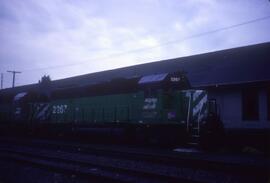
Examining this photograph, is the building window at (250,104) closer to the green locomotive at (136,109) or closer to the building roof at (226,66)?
the building roof at (226,66)

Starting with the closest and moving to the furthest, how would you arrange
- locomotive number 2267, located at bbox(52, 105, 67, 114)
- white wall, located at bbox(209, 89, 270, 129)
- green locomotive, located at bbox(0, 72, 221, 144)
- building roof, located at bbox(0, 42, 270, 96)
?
green locomotive, located at bbox(0, 72, 221, 144) → white wall, located at bbox(209, 89, 270, 129) → building roof, located at bbox(0, 42, 270, 96) → locomotive number 2267, located at bbox(52, 105, 67, 114)

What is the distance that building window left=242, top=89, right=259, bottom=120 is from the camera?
53.9 feet

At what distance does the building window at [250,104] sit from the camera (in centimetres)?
1644

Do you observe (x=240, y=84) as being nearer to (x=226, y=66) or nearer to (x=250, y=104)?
(x=250, y=104)

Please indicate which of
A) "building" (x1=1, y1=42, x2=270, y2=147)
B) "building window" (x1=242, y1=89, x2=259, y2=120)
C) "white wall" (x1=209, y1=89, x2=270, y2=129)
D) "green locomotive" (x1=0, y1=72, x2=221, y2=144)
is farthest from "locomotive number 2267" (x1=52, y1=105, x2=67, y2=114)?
"building window" (x1=242, y1=89, x2=259, y2=120)


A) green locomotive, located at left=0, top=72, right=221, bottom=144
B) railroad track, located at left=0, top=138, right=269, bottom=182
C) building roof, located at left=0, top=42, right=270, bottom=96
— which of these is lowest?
railroad track, located at left=0, top=138, right=269, bottom=182

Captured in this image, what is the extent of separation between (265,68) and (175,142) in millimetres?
7494

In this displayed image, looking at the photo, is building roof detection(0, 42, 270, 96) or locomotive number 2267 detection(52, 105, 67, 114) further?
locomotive number 2267 detection(52, 105, 67, 114)

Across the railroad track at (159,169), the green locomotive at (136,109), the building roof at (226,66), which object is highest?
the building roof at (226,66)

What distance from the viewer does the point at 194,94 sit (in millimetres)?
13156

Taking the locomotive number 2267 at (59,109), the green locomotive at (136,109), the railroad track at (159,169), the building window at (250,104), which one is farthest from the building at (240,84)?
the locomotive number 2267 at (59,109)

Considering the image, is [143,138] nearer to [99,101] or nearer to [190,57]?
[99,101]

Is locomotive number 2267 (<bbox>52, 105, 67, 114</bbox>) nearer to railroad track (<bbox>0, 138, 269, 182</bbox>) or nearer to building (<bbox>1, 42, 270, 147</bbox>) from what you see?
building (<bbox>1, 42, 270, 147</bbox>)

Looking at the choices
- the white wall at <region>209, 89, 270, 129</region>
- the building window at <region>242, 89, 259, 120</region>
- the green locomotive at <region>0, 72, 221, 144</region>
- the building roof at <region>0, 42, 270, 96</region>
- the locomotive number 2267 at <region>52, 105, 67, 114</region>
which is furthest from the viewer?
the locomotive number 2267 at <region>52, 105, 67, 114</region>
